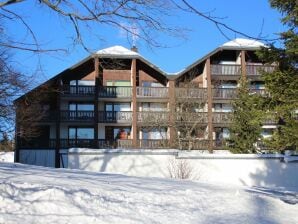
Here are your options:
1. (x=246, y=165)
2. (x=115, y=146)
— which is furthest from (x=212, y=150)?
(x=246, y=165)

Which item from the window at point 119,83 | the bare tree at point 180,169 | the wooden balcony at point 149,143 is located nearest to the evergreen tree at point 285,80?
the bare tree at point 180,169

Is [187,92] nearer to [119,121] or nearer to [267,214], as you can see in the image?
[119,121]

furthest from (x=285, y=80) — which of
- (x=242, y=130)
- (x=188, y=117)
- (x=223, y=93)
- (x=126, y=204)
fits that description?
(x=223, y=93)

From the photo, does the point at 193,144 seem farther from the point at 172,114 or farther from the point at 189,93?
the point at 189,93

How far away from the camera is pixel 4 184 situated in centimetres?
816

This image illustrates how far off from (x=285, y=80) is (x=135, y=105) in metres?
27.5

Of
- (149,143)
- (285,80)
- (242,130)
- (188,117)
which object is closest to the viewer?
→ (285,80)

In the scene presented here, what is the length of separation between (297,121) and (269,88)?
52.9 inches

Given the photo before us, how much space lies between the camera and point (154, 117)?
4038 cm

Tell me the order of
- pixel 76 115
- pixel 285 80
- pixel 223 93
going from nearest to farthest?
pixel 285 80, pixel 76 115, pixel 223 93

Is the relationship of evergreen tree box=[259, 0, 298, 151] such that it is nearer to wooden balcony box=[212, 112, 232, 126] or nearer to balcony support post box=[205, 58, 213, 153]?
balcony support post box=[205, 58, 213, 153]

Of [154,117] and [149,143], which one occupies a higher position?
[154,117]

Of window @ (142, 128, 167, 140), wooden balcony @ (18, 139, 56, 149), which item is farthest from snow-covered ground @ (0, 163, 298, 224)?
wooden balcony @ (18, 139, 56, 149)

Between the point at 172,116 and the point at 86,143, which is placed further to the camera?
the point at 86,143
